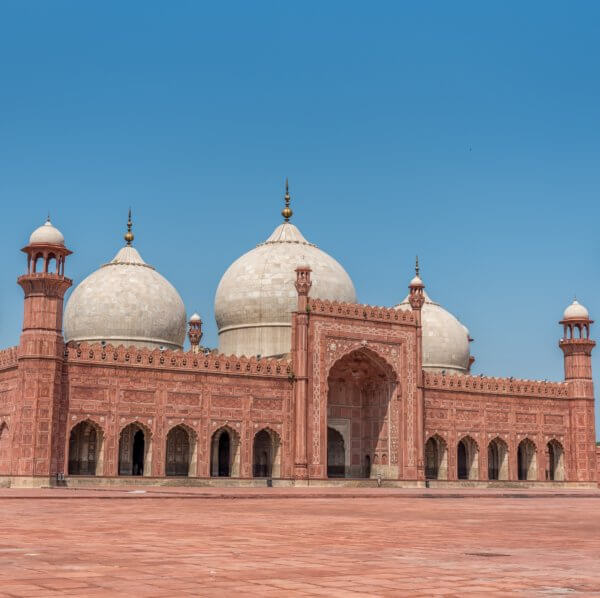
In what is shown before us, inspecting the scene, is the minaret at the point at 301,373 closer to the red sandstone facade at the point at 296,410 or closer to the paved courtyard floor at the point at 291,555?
the red sandstone facade at the point at 296,410

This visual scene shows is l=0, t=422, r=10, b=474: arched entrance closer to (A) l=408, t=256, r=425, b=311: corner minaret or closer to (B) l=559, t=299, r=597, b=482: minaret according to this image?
(A) l=408, t=256, r=425, b=311: corner minaret

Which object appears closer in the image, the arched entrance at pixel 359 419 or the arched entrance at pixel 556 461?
the arched entrance at pixel 359 419

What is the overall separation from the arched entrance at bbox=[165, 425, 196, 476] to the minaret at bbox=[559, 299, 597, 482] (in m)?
16.5

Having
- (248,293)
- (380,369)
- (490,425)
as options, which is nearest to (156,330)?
(248,293)

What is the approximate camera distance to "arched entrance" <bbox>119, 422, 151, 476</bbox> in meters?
27.6

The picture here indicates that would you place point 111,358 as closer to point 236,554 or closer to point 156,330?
point 156,330

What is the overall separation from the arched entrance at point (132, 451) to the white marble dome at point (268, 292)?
252 inches

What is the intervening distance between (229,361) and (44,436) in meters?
6.44

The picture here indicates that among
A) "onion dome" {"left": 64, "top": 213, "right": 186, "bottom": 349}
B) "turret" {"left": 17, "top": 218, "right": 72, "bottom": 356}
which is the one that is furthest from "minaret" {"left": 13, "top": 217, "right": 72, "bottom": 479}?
"onion dome" {"left": 64, "top": 213, "right": 186, "bottom": 349}

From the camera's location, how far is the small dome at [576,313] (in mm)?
37438

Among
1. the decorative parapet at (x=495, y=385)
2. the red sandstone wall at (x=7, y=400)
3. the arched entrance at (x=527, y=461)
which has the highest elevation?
the decorative parapet at (x=495, y=385)

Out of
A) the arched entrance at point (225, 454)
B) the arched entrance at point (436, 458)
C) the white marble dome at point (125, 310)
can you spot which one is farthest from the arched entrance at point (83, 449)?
the arched entrance at point (436, 458)

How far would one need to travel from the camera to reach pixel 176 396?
92.6 ft

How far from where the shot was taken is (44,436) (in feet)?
84.0
